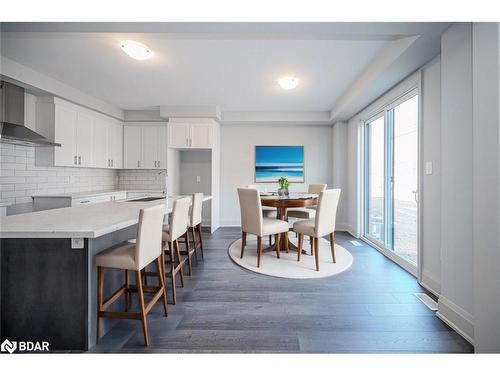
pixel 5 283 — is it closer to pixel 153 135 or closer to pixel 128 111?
pixel 153 135

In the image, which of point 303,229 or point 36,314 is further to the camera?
point 303,229

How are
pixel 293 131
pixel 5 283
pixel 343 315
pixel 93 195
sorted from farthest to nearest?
pixel 293 131 < pixel 93 195 < pixel 343 315 < pixel 5 283

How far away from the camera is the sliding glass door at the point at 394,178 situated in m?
2.79

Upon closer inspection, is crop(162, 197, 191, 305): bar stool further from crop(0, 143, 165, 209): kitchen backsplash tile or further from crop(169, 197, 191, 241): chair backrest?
crop(0, 143, 165, 209): kitchen backsplash tile

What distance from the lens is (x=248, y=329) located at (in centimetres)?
167

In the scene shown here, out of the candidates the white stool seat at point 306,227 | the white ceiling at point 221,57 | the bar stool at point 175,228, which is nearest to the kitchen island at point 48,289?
the bar stool at point 175,228

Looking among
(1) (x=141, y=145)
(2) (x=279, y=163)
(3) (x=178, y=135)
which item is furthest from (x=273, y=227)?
(1) (x=141, y=145)

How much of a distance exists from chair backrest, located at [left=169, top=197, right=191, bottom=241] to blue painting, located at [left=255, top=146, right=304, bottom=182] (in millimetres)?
3023

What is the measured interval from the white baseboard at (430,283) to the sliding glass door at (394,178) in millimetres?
311

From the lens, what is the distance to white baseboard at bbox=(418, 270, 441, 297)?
84.0 inches
